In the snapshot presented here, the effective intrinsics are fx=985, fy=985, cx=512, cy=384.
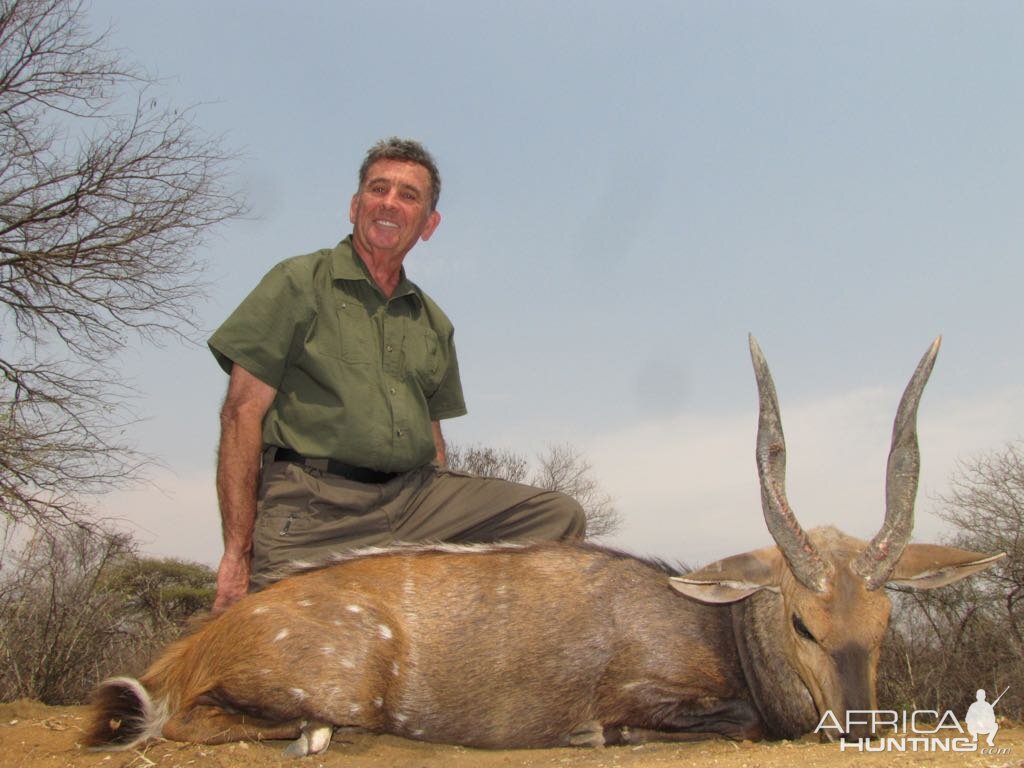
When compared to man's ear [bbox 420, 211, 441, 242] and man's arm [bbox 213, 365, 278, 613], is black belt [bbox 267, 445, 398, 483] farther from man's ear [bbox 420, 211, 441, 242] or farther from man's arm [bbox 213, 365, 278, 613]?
man's ear [bbox 420, 211, 441, 242]

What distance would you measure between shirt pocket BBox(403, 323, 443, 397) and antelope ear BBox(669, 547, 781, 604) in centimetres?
223

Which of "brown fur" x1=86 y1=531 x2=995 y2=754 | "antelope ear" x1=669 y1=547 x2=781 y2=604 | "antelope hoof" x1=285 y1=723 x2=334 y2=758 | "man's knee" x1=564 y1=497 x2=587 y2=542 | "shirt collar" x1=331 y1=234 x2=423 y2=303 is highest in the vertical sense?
"shirt collar" x1=331 y1=234 x2=423 y2=303

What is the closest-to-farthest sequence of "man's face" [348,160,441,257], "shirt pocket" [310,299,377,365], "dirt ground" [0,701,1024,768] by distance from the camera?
"dirt ground" [0,701,1024,768]
"shirt pocket" [310,299,377,365]
"man's face" [348,160,441,257]

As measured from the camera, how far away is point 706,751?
13.5 ft

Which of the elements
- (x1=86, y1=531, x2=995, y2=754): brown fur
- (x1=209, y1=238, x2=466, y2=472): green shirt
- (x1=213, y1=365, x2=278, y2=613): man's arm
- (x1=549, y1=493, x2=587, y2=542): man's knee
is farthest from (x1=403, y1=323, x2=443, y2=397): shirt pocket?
(x1=86, y1=531, x2=995, y2=754): brown fur

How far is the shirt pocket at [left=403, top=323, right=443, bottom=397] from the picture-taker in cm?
587

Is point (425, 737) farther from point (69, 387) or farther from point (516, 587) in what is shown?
point (69, 387)

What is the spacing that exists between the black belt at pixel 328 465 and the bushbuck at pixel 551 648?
2.49ft

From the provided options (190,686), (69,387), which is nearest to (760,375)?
(190,686)

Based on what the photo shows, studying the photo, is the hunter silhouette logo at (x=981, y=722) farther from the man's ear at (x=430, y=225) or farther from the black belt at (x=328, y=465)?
the man's ear at (x=430, y=225)

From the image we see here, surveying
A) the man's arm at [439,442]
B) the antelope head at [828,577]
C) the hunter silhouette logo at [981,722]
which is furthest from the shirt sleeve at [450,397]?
the hunter silhouette logo at [981,722]

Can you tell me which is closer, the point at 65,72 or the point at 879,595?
the point at 879,595

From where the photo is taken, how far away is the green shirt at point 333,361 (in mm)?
5316

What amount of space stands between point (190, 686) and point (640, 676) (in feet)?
6.56
